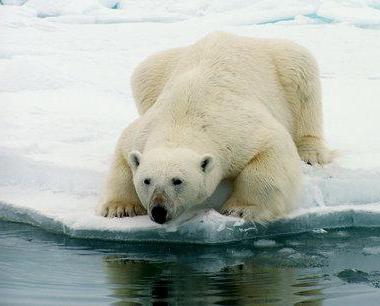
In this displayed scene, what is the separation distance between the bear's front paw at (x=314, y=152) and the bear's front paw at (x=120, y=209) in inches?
66.9

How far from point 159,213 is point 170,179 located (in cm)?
21

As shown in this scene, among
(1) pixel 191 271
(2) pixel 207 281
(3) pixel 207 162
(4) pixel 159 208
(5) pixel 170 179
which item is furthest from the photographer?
(3) pixel 207 162

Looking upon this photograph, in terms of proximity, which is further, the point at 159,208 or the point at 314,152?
the point at 314,152

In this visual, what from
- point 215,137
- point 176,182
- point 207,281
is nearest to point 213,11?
point 215,137

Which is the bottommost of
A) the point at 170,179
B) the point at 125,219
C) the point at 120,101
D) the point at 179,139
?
the point at 120,101

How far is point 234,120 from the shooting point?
5.34 metres

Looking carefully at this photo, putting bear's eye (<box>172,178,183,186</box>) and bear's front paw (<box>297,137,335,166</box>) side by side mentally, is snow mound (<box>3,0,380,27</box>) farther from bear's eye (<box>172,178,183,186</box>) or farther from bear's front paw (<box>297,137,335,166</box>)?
bear's eye (<box>172,178,183,186</box>)

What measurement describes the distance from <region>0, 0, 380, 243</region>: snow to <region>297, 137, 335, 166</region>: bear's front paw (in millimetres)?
111

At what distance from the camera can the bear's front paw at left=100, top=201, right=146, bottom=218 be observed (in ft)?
17.0

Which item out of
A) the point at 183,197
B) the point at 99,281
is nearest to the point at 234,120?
the point at 183,197

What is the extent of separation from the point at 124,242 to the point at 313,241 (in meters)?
1.11

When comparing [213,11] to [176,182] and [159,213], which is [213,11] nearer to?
[176,182]

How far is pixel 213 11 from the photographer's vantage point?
1841 centimetres

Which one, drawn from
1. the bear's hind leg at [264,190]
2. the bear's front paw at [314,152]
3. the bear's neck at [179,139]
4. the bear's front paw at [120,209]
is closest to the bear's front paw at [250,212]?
the bear's hind leg at [264,190]
